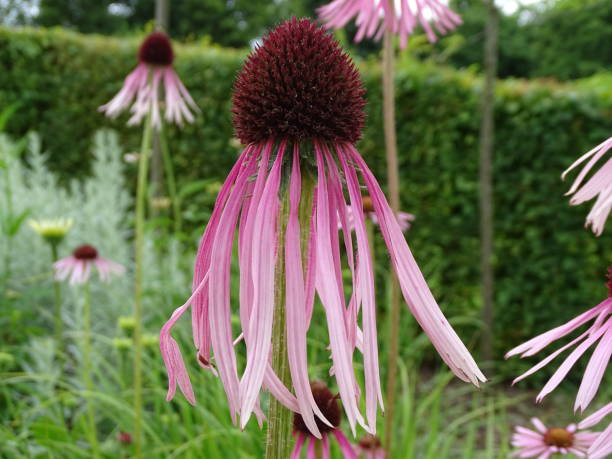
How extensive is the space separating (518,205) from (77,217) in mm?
3291

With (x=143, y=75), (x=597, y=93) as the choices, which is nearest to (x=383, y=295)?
(x=597, y=93)

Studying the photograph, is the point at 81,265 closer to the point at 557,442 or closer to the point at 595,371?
the point at 557,442

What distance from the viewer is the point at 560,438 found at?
1.19m

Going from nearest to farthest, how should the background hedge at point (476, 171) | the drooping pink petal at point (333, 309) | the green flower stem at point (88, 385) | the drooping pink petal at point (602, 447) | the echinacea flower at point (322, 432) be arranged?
1. the drooping pink petal at point (333, 309)
2. the drooping pink petal at point (602, 447)
3. the echinacea flower at point (322, 432)
4. the green flower stem at point (88, 385)
5. the background hedge at point (476, 171)

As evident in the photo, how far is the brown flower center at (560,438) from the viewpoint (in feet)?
3.88

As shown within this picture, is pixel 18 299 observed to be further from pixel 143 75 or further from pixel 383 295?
pixel 383 295

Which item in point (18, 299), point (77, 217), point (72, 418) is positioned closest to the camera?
point (72, 418)

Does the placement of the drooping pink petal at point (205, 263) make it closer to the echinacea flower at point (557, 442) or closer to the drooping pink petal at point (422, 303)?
the drooping pink petal at point (422, 303)

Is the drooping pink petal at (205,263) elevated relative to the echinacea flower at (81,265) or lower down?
elevated

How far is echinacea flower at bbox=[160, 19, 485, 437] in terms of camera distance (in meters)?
0.51

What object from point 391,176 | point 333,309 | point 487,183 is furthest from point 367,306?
point 487,183

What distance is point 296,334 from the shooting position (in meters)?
0.50

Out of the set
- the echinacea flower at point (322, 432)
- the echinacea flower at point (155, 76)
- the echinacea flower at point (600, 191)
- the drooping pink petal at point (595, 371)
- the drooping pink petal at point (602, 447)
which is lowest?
the echinacea flower at point (322, 432)

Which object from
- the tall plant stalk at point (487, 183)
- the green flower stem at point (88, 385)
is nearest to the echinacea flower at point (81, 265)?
the green flower stem at point (88, 385)
